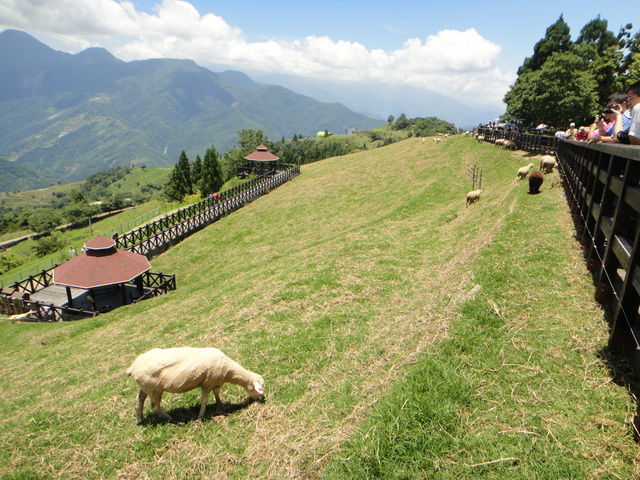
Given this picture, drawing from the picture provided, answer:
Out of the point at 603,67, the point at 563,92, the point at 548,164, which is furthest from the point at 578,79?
the point at 548,164

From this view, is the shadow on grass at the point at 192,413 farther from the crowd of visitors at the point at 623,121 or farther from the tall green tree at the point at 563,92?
the tall green tree at the point at 563,92

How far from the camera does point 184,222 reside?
93.7 ft

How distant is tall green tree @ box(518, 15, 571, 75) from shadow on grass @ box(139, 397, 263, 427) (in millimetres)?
62563

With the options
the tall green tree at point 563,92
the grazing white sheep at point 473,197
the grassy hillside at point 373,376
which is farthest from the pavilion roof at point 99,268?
the tall green tree at point 563,92

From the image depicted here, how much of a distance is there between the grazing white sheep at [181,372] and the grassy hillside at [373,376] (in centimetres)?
63

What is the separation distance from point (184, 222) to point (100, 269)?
11.6m

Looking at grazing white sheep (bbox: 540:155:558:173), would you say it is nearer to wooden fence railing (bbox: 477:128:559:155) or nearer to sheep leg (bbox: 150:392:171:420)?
wooden fence railing (bbox: 477:128:559:155)

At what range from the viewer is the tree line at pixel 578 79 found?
28.6 meters

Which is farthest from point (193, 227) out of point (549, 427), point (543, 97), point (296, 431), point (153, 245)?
point (543, 97)

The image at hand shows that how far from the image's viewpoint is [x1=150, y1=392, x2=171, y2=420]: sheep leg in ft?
18.9

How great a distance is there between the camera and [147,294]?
1816cm

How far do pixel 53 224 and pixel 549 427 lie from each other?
117 metres

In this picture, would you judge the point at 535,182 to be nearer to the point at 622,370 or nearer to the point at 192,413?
the point at 622,370

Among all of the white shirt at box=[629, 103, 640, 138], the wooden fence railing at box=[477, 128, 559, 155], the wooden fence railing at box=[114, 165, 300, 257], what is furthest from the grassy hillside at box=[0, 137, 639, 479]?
the wooden fence railing at box=[477, 128, 559, 155]
